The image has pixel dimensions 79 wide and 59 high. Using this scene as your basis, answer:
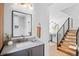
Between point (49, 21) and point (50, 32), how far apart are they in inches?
7.4

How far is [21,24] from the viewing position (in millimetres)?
2102

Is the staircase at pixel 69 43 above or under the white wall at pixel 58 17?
under

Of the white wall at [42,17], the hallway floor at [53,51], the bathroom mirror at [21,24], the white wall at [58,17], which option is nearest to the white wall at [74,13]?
the white wall at [58,17]

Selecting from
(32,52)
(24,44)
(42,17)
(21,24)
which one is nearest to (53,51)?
(32,52)

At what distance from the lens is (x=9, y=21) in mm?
2066

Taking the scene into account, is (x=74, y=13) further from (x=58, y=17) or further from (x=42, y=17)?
(x=42, y=17)

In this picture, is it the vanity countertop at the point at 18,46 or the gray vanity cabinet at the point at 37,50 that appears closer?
the vanity countertop at the point at 18,46

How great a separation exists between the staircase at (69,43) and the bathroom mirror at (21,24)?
57 cm

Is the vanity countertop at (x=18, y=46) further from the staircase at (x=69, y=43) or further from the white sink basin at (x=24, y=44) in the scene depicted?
the staircase at (x=69, y=43)

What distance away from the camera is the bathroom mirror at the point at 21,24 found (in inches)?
82.2

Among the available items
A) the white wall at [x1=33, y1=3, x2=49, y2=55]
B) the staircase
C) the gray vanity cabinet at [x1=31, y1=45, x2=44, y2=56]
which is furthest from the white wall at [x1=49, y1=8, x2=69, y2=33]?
the gray vanity cabinet at [x1=31, y1=45, x2=44, y2=56]

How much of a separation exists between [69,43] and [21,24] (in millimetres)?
868

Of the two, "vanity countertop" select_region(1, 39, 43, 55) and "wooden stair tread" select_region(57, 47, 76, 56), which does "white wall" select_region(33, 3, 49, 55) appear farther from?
"wooden stair tread" select_region(57, 47, 76, 56)

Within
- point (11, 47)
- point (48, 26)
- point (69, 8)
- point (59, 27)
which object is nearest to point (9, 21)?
point (11, 47)
